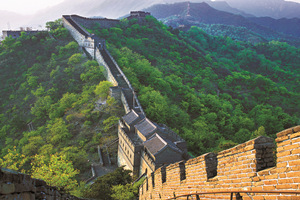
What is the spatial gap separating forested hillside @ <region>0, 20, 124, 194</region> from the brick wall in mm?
18317

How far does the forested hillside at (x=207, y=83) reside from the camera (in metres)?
42.9

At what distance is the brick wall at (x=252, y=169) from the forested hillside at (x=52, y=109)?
18.3m

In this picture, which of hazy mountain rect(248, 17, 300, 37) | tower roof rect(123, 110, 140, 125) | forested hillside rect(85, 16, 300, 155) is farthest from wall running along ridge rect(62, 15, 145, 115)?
hazy mountain rect(248, 17, 300, 37)

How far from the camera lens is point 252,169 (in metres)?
5.02

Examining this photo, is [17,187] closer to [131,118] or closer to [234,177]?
[234,177]

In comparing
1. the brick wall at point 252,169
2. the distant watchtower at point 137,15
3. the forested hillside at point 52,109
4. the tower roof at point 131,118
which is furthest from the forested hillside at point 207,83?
the brick wall at point 252,169

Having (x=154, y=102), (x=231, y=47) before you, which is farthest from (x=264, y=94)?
(x=154, y=102)

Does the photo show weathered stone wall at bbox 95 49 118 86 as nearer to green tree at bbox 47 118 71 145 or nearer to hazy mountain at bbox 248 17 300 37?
green tree at bbox 47 118 71 145

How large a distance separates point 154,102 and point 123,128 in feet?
34.5

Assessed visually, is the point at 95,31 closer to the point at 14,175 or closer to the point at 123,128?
the point at 123,128

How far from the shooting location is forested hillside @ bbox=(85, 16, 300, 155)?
141ft

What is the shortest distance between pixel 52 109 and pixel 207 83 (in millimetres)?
40358

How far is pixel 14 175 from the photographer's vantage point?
4746 mm

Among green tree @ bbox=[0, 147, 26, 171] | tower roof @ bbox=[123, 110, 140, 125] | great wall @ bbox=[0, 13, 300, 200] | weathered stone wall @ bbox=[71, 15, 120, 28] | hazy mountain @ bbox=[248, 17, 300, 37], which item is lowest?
green tree @ bbox=[0, 147, 26, 171]
